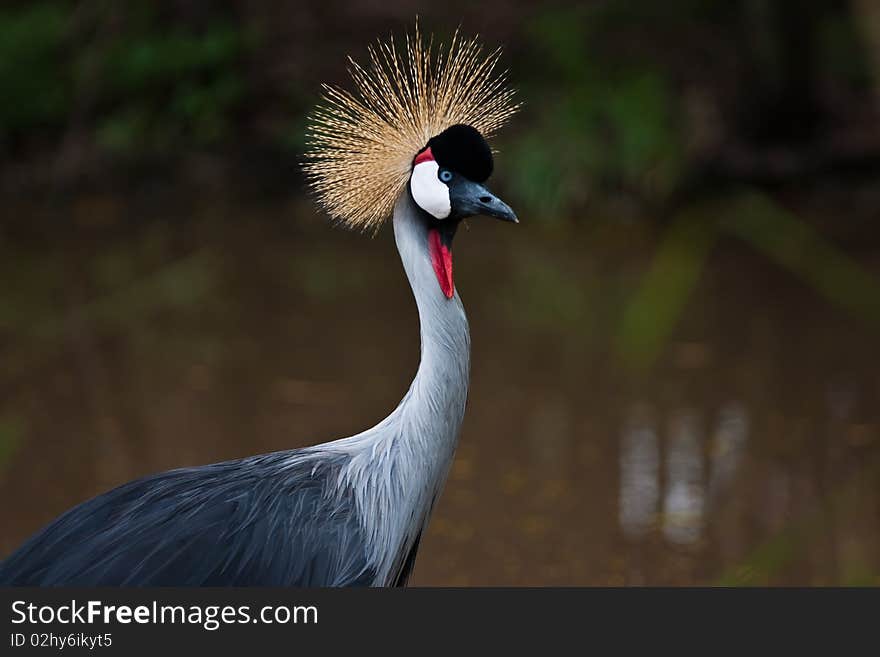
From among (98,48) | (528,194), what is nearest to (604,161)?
(528,194)

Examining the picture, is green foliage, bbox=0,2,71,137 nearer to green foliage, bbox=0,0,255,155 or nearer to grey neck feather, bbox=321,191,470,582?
green foliage, bbox=0,0,255,155

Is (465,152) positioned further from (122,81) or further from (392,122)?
(122,81)

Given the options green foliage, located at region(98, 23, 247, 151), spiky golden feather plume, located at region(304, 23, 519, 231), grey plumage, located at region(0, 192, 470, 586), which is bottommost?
grey plumage, located at region(0, 192, 470, 586)

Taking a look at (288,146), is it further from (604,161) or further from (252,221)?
(604,161)

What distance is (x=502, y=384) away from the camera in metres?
4.75

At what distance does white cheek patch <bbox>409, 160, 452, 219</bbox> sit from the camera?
82.5 inches

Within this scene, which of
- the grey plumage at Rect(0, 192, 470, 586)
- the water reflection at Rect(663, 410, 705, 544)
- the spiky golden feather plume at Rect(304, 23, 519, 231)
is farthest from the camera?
the water reflection at Rect(663, 410, 705, 544)

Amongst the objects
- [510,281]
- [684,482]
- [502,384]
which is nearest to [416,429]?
[684,482]

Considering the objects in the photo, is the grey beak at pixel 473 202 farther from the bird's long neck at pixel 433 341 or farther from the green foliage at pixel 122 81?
the green foliage at pixel 122 81

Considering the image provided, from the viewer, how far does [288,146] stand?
681cm

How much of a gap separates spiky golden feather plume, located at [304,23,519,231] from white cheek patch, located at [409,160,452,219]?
0.15 feet

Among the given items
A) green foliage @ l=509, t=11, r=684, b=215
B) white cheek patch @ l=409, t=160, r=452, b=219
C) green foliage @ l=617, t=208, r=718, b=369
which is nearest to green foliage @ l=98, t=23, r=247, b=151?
green foliage @ l=509, t=11, r=684, b=215

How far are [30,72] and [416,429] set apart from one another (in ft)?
17.8

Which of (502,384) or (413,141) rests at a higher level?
(413,141)
